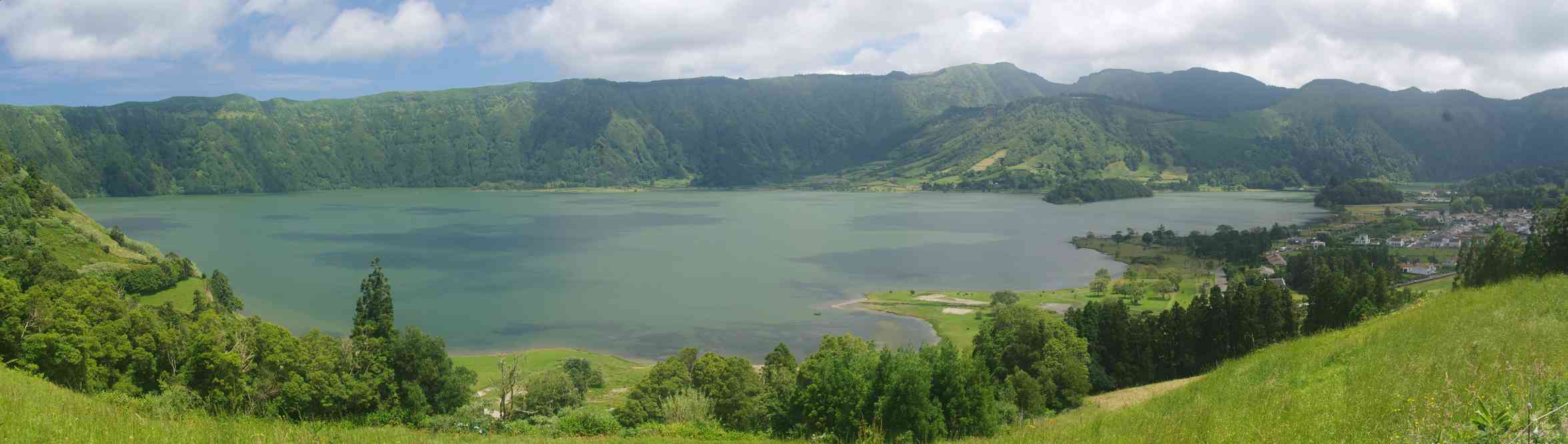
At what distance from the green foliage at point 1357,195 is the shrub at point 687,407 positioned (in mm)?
156408

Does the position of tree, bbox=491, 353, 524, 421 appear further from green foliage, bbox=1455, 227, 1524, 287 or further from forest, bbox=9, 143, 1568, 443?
green foliage, bbox=1455, 227, 1524, 287

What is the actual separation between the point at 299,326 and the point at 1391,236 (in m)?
107

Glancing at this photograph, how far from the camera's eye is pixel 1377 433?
756 cm

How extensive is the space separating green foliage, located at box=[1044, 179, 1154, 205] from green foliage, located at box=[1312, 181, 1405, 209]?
38.3 m

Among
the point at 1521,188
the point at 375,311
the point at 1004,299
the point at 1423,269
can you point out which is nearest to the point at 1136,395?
the point at 375,311

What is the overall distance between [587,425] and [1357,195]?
16988 cm

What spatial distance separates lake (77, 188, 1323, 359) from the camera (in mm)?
50688

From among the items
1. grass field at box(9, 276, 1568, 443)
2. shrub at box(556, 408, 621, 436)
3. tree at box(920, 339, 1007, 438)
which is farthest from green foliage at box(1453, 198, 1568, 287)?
shrub at box(556, 408, 621, 436)

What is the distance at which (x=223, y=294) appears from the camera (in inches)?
2042

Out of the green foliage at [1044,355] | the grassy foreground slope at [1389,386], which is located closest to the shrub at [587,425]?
the grassy foreground slope at [1389,386]

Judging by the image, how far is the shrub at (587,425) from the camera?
1634cm

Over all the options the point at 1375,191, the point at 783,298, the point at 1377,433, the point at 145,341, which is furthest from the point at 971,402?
the point at 1375,191

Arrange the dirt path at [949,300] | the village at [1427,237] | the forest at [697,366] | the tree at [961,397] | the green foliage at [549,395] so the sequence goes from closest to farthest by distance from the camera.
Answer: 1. the forest at [697,366]
2. the tree at [961,397]
3. the green foliage at [549,395]
4. the dirt path at [949,300]
5. the village at [1427,237]

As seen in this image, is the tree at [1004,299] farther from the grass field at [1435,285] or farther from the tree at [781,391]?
the tree at [781,391]
